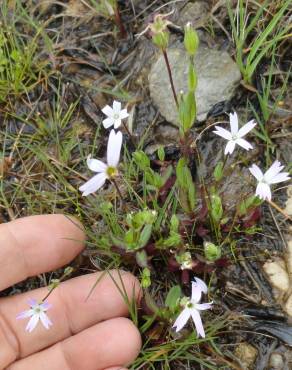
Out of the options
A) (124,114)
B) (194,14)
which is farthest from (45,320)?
(194,14)

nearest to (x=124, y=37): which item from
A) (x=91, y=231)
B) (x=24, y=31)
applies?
(x=24, y=31)

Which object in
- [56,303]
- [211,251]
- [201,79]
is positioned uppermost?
[201,79]

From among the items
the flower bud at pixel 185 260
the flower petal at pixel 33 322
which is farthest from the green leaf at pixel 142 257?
the flower petal at pixel 33 322

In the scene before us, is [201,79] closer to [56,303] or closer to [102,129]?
[102,129]

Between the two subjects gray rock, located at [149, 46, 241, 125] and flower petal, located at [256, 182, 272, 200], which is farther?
gray rock, located at [149, 46, 241, 125]

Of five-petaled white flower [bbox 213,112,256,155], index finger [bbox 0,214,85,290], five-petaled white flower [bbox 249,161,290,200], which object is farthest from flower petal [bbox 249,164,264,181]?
index finger [bbox 0,214,85,290]

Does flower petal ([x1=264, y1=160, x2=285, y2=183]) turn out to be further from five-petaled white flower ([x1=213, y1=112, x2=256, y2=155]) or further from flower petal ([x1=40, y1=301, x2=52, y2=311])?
flower petal ([x1=40, y1=301, x2=52, y2=311])

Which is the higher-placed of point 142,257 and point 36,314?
point 142,257

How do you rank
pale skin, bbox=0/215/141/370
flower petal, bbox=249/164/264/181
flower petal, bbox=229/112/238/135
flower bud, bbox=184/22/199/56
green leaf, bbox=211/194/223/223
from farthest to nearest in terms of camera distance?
pale skin, bbox=0/215/141/370, green leaf, bbox=211/194/223/223, flower petal, bbox=229/112/238/135, flower petal, bbox=249/164/264/181, flower bud, bbox=184/22/199/56
